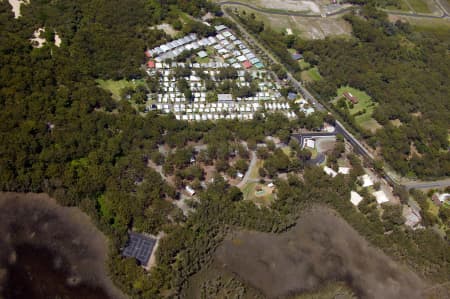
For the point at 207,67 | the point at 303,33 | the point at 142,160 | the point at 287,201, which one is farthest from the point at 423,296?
the point at 303,33

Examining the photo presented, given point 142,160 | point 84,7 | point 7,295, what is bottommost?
point 7,295

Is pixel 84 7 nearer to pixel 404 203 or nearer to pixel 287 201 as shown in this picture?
pixel 287 201

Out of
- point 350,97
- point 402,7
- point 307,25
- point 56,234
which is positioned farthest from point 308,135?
point 402,7

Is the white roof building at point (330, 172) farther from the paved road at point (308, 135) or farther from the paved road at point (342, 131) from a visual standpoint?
the paved road at point (342, 131)

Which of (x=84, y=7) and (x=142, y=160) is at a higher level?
(x=84, y=7)

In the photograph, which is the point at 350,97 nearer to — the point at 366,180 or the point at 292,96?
the point at 292,96

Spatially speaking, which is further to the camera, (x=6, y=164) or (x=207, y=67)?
(x=207, y=67)

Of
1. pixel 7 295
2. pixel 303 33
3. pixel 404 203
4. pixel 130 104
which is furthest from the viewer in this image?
pixel 303 33
